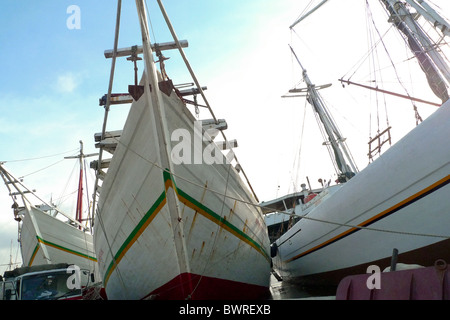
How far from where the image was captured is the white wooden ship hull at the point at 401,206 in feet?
10.7

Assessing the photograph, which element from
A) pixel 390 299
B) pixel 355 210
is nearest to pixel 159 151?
pixel 390 299

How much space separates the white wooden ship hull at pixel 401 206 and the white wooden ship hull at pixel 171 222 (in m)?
1.97

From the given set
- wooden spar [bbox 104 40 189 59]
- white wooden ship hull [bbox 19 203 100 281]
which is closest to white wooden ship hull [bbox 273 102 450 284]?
wooden spar [bbox 104 40 189 59]

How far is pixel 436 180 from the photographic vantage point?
3.26 m

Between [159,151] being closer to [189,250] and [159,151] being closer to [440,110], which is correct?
[189,250]

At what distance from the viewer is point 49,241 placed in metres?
11.6

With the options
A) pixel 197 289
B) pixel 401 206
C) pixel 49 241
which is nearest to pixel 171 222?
pixel 197 289

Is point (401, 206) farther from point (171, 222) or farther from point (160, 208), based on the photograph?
point (160, 208)

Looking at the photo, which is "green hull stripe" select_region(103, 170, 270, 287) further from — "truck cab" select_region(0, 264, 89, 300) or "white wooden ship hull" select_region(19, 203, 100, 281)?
"white wooden ship hull" select_region(19, 203, 100, 281)

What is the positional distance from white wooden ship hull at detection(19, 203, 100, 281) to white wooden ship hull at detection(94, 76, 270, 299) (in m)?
8.14

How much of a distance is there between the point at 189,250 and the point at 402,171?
131 inches

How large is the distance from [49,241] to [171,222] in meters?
11.0
